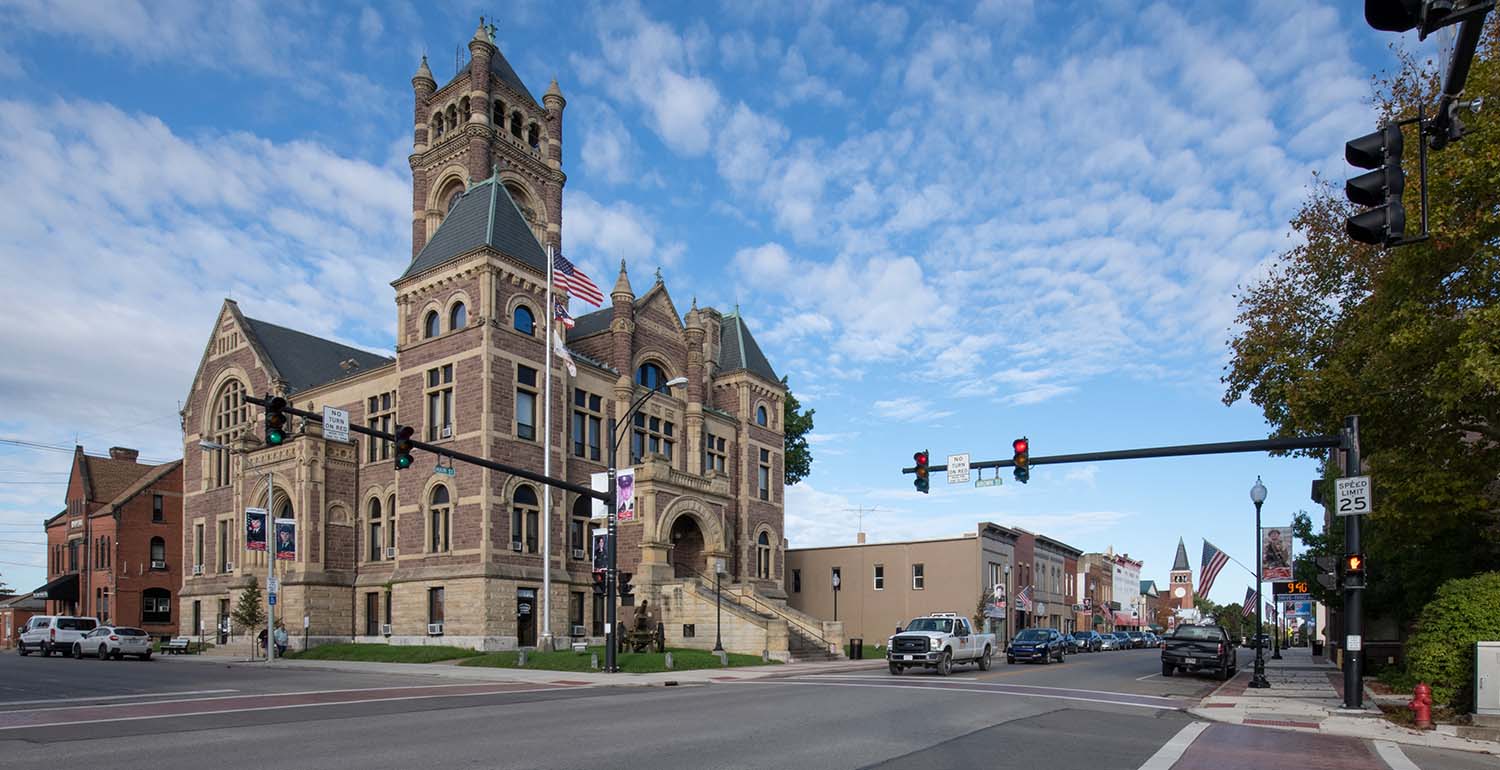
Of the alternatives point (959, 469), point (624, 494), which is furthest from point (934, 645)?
point (624, 494)

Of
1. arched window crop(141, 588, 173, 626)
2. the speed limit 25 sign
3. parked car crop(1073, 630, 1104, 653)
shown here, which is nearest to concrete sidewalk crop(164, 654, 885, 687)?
the speed limit 25 sign

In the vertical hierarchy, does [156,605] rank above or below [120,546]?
below

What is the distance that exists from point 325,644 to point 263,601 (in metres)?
4.97

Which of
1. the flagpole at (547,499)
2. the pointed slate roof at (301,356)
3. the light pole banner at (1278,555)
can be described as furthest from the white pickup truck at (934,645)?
the pointed slate roof at (301,356)

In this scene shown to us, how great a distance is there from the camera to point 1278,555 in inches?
1547

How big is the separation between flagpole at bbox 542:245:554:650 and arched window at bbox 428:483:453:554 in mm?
3669

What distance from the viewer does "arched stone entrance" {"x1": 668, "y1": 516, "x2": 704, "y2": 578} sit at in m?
47.0

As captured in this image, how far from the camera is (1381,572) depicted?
111 feet

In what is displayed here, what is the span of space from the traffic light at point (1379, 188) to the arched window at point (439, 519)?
1389 inches

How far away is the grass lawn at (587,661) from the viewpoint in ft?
98.9

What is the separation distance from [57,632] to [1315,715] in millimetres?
48801

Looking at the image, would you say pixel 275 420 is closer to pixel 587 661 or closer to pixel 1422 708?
pixel 587 661

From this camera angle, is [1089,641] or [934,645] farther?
[1089,641]

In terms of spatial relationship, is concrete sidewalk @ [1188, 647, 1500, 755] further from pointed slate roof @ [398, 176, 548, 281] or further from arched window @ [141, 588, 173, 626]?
arched window @ [141, 588, 173, 626]
